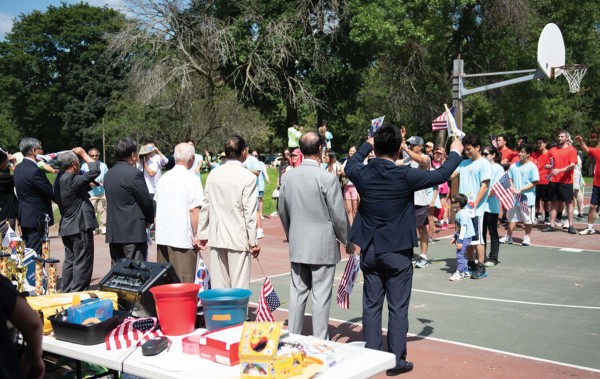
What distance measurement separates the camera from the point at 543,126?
129 feet

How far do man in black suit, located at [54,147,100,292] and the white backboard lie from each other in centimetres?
1520

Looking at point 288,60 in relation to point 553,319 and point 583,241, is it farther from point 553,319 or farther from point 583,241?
point 553,319

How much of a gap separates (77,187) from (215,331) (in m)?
4.45

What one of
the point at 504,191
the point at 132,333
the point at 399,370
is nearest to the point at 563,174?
the point at 504,191

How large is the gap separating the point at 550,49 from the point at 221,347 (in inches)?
719

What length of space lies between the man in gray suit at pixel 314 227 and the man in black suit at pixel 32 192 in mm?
3927

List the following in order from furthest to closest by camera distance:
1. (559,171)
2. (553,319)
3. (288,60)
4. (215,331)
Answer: (288,60) < (559,171) < (553,319) < (215,331)

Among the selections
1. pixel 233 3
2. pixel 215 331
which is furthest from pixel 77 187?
pixel 233 3

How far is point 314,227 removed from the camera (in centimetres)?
572

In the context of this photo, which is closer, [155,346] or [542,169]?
[155,346]

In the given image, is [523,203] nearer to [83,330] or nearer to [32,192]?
[32,192]

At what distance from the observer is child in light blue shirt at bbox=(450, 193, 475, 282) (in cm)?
918

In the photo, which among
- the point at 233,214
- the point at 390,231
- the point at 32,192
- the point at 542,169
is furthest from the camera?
the point at 542,169

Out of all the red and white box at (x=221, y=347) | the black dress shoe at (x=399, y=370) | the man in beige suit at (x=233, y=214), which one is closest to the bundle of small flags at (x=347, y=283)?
the black dress shoe at (x=399, y=370)
